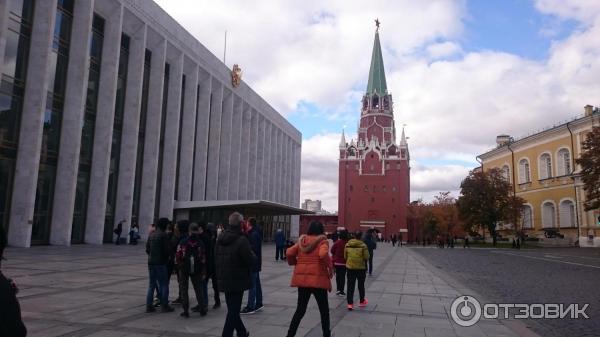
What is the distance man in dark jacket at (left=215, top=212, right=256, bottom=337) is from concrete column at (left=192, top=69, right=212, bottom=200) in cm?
3619

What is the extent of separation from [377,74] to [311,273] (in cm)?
9870

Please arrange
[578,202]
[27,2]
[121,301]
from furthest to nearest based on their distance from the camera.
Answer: [578,202]
[27,2]
[121,301]

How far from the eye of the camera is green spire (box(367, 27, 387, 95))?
99.6 metres

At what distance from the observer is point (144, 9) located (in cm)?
3294

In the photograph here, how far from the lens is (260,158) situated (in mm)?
56750

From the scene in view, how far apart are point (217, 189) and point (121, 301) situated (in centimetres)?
3617

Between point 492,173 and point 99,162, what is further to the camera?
point 492,173

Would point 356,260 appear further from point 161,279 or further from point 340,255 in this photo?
point 161,279

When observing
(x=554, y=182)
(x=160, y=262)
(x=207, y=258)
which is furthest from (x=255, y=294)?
(x=554, y=182)

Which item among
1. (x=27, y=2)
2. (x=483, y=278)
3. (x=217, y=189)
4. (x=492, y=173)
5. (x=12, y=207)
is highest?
(x=27, y=2)

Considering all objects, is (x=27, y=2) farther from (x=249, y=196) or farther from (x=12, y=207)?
(x=249, y=196)

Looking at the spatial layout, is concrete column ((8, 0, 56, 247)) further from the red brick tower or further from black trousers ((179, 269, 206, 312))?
the red brick tower

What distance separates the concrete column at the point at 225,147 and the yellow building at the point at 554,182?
35.9 meters

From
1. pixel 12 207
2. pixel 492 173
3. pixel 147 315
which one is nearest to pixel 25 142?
pixel 12 207
